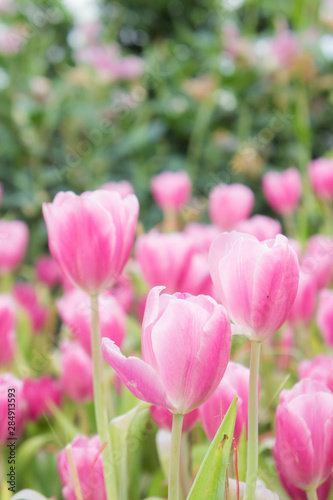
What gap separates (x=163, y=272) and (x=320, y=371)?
20 centimetres

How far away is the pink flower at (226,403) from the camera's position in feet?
1.12

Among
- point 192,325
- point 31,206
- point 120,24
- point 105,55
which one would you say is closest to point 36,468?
point 192,325

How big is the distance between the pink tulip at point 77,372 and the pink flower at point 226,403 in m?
0.24

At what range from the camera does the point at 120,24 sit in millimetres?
2764

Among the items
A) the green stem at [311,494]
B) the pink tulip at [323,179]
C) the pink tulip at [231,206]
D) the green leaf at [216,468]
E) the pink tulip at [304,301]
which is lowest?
the green stem at [311,494]

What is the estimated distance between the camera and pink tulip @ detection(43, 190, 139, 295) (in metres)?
0.36

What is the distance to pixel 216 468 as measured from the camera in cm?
28

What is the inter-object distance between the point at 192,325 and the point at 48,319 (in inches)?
26.9

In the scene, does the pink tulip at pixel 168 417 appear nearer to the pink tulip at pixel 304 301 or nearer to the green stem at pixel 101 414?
the green stem at pixel 101 414

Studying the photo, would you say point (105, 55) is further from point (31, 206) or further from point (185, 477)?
point (185, 477)

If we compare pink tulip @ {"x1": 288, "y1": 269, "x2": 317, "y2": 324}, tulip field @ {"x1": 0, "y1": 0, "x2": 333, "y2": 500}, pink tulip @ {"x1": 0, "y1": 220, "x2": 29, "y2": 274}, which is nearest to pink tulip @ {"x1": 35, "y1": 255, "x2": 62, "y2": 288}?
tulip field @ {"x1": 0, "y1": 0, "x2": 333, "y2": 500}

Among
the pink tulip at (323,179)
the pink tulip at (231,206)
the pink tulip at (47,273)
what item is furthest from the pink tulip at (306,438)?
the pink tulip at (47,273)

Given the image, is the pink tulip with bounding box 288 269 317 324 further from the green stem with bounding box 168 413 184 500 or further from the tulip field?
the green stem with bounding box 168 413 184 500

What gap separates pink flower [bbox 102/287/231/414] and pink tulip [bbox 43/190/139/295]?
9 cm
